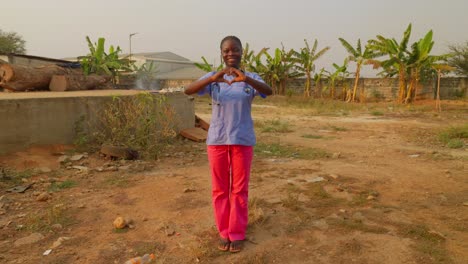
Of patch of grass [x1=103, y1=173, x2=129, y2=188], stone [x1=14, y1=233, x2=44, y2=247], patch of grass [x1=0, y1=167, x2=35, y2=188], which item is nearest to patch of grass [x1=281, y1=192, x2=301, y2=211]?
patch of grass [x1=103, y1=173, x2=129, y2=188]

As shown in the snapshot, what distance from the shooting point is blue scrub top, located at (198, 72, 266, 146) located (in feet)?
7.56

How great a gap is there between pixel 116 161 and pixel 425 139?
5979 mm

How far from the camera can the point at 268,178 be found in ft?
13.6

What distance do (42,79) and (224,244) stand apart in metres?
5.65

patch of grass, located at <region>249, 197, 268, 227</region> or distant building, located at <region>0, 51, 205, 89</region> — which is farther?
distant building, located at <region>0, 51, 205, 89</region>

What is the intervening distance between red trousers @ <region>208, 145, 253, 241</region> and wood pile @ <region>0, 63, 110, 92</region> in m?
5.14

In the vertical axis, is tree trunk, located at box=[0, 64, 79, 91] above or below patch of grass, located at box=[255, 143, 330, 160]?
above

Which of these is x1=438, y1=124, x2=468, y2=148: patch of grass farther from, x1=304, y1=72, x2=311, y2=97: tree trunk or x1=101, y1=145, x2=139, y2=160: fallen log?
x1=304, y1=72, x2=311, y2=97: tree trunk

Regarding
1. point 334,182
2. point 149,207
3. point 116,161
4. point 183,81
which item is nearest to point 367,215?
point 334,182

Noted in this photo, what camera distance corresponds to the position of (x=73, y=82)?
6.99 m

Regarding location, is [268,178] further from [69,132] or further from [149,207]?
[69,132]

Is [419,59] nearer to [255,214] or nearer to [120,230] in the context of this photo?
[255,214]

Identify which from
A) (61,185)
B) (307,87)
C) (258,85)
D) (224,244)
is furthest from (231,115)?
(307,87)

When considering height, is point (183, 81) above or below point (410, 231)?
above
